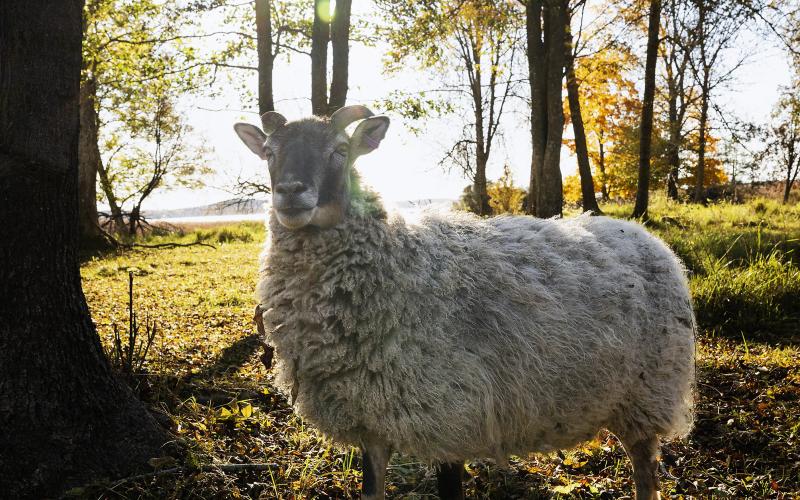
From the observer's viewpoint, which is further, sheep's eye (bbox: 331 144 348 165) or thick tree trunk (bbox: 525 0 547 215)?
thick tree trunk (bbox: 525 0 547 215)

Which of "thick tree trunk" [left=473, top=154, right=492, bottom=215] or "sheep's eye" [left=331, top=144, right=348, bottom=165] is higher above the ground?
"thick tree trunk" [left=473, top=154, right=492, bottom=215]

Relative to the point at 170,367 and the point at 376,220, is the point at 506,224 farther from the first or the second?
the point at 170,367

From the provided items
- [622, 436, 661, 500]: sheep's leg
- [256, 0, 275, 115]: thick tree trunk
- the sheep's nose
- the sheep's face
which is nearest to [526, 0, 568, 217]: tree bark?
[256, 0, 275, 115]: thick tree trunk

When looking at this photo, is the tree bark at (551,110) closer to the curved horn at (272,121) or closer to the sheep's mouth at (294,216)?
the curved horn at (272,121)

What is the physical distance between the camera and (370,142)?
10.6 ft

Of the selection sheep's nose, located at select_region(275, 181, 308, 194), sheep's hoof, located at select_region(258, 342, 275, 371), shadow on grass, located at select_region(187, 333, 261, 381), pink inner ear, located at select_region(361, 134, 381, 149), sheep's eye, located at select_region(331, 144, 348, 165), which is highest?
pink inner ear, located at select_region(361, 134, 381, 149)

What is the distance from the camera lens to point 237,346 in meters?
5.68

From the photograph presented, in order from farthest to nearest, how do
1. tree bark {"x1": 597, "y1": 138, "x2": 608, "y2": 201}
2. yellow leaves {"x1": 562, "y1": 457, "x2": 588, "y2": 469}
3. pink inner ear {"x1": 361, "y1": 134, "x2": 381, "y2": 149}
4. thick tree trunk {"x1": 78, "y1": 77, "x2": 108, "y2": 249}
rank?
tree bark {"x1": 597, "y1": 138, "x2": 608, "y2": 201} < thick tree trunk {"x1": 78, "y1": 77, "x2": 108, "y2": 249} < yellow leaves {"x1": 562, "y1": 457, "x2": 588, "y2": 469} < pink inner ear {"x1": 361, "y1": 134, "x2": 381, "y2": 149}

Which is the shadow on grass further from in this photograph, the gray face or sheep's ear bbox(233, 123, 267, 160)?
the gray face

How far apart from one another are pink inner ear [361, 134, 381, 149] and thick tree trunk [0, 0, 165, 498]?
1.74 meters

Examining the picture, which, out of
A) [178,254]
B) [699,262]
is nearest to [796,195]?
[699,262]

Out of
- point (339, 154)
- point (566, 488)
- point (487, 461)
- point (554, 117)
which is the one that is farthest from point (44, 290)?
point (554, 117)

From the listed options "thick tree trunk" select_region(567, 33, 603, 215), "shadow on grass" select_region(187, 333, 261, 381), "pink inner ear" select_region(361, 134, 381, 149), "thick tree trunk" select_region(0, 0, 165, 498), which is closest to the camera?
"thick tree trunk" select_region(0, 0, 165, 498)

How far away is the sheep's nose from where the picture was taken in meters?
2.66
